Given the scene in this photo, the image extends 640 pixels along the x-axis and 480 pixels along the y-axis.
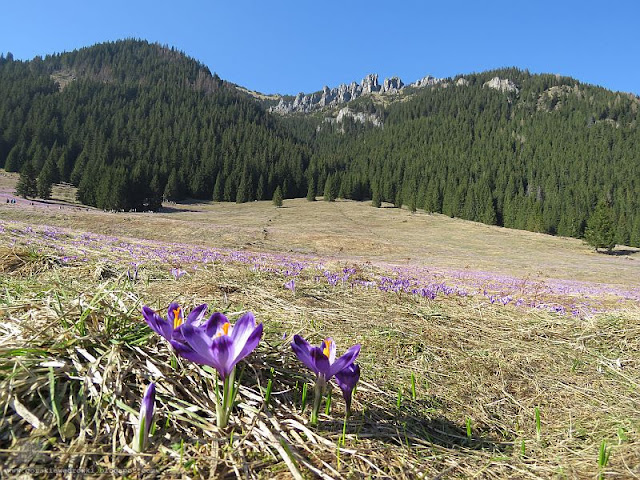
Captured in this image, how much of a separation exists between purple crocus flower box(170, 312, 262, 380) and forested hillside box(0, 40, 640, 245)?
56.3 m

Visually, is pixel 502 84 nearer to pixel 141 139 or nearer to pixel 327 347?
pixel 141 139

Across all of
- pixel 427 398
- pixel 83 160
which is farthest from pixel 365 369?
pixel 83 160

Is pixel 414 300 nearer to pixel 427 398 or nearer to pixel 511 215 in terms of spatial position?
pixel 427 398

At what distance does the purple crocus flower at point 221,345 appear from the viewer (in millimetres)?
1018

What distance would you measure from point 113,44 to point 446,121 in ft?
542

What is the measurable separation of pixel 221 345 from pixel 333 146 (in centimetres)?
14835

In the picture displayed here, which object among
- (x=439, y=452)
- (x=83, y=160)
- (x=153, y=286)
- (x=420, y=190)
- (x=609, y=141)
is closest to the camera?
(x=439, y=452)

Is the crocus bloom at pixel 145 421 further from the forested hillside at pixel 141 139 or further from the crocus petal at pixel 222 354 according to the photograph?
the forested hillside at pixel 141 139

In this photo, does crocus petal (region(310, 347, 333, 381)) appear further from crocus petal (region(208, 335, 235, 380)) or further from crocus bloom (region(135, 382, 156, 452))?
crocus bloom (region(135, 382, 156, 452))

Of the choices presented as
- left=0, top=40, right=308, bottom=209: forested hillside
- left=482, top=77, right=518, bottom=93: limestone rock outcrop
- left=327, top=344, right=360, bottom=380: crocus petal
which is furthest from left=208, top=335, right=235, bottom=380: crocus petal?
left=482, top=77, right=518, bottom=93: limestone rock outcrop

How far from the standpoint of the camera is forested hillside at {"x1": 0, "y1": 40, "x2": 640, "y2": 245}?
7094cm

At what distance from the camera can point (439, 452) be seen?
1256 mm

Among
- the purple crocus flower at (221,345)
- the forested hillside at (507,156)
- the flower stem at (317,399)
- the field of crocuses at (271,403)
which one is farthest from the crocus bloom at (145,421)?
the forested hillside at (507,156)

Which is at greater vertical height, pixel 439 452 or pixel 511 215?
pixel 511 215
